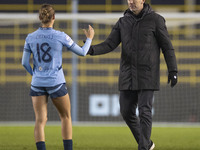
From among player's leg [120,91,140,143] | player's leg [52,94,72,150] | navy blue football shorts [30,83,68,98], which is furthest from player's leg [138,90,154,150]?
navy blue football shorts [30,83,68,98]

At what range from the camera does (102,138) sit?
6.66 metres

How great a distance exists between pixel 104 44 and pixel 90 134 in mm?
2573

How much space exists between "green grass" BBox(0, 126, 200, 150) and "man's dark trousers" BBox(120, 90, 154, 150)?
86cm

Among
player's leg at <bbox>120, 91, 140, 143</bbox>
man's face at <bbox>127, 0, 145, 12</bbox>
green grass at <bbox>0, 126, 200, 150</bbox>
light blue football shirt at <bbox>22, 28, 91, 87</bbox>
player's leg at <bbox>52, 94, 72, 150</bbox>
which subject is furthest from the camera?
green grass at <bbox>0, 126, 200, 150</bbox>

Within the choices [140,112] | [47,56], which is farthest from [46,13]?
[140,112]

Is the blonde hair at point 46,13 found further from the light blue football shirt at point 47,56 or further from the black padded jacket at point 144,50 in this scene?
the black padded jacket at point 144,50

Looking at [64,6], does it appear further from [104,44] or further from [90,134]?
[104,44]

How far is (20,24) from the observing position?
1171 centimetres

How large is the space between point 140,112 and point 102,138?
2.21m

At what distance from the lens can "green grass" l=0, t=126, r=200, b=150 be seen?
5695mm

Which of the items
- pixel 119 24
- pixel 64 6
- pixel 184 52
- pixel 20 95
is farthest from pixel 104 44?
pixel 64 6

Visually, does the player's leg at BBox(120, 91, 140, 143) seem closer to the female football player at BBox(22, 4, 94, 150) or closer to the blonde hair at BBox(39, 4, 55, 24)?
the female football player at BBox(22, 4, 94, 150)

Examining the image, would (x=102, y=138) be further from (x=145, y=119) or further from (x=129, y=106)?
(x=145, y=119)

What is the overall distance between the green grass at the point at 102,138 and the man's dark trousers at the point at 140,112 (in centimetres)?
86
